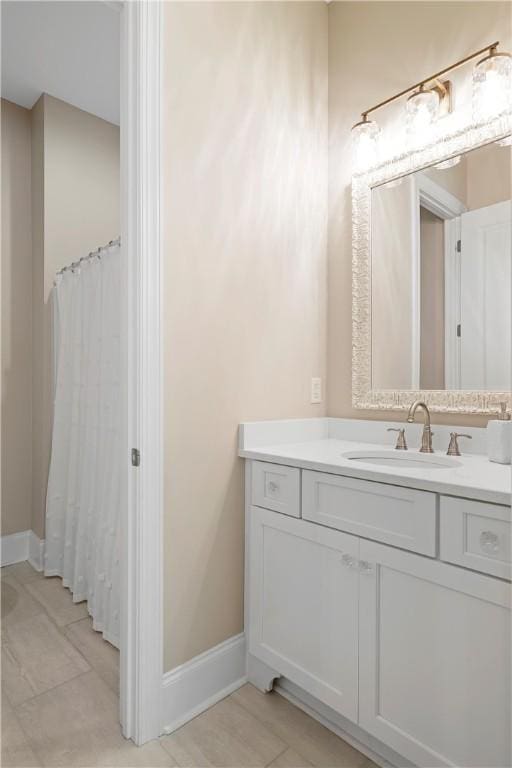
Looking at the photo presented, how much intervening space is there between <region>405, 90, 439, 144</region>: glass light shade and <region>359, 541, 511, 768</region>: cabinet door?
153 cm

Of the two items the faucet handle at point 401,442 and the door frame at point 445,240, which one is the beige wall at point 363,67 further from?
the door frame at point 445,240

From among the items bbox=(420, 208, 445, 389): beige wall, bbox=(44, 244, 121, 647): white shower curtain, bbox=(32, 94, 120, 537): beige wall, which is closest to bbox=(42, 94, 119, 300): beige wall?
bbox=(32, 94, 120, 537): beige wall

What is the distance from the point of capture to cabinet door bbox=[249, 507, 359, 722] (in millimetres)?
1318

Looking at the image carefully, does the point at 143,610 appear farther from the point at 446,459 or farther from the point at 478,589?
the point at 446,459

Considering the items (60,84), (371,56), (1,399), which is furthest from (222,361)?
(60,84)

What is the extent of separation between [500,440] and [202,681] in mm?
1274

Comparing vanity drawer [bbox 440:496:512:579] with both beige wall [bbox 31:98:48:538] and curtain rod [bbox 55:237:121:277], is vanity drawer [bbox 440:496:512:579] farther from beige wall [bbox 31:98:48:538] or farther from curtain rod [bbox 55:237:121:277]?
beige wall [bbox 31:98:48:538]

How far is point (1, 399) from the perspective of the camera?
2658 millimetres

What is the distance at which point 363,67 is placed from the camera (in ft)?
6.47

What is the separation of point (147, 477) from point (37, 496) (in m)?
1.73

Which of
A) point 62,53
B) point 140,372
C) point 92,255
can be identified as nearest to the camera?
A: point 140,372

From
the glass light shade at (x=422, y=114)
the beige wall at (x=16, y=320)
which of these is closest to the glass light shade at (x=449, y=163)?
the glass light shade at (x=422, y=114)

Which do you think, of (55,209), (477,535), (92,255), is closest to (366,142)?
(92,255)

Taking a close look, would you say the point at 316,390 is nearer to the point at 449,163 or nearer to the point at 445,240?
the point at 445,240
